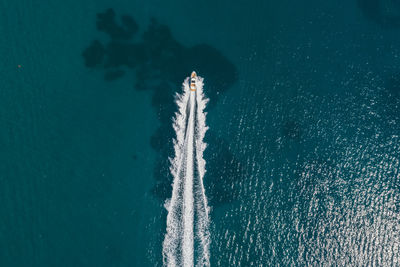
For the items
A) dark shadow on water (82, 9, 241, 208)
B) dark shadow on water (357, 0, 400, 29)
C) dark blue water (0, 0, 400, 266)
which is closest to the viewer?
dark blue water (0, 0, 400, 266)

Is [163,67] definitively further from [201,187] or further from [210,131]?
[201,187]

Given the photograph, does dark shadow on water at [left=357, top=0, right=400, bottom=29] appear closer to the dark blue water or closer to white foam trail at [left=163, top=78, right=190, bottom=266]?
the dark blue water

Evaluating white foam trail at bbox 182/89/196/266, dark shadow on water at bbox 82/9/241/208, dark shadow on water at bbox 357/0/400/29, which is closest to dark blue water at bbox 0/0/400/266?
dark shadow on water at bbox 82/9/241/208

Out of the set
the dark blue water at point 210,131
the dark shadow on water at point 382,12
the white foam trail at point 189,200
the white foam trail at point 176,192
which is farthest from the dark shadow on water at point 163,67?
the dark shadow on water at point 382,12

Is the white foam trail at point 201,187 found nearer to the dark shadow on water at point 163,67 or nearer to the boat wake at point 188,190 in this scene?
the boat wake at point 188,190

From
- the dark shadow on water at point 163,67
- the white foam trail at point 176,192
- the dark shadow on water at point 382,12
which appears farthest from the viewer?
the dark shadow on water at point 382,12

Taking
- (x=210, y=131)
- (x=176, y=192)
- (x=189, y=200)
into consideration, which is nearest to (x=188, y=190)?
(x=189, y=200)
